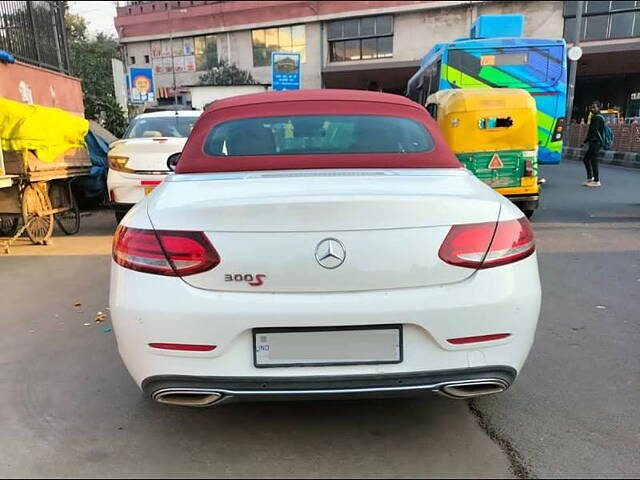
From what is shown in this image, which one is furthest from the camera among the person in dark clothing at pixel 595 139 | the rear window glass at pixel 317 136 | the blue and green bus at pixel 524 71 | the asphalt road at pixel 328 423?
the person in dark clothing at pixel 595 139

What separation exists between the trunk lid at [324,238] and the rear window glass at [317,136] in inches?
39.8

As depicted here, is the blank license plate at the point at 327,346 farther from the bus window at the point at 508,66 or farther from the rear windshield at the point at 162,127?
the bus window at the point at 508,66

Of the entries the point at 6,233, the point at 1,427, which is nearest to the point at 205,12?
the point at 6,233

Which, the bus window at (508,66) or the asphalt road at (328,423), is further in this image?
the bus window at (508,66)

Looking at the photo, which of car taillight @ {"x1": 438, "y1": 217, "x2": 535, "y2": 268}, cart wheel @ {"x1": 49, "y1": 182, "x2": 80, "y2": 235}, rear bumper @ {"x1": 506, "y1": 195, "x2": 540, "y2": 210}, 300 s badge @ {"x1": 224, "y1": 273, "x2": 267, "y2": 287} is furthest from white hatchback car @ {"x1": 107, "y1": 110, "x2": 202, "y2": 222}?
car taillight @ {"x1": 438, "y1": 217, "x2": 535, "y2": 268}

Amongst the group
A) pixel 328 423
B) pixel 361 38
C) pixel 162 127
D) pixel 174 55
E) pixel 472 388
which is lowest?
pixel 328 423

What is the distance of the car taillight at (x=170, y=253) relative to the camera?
2121mm

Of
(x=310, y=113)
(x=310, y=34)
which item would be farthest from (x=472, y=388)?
(x=310, y=34)

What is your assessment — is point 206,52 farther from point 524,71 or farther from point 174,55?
point 524,71

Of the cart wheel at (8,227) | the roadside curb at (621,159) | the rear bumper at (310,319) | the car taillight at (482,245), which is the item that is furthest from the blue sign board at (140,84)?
the car taillight at (482,245)

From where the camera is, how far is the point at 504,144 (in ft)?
24.4

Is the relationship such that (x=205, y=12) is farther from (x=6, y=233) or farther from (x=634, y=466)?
(x=634, y=466)

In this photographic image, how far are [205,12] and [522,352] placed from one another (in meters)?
38.4

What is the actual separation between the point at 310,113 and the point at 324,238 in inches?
58.0
